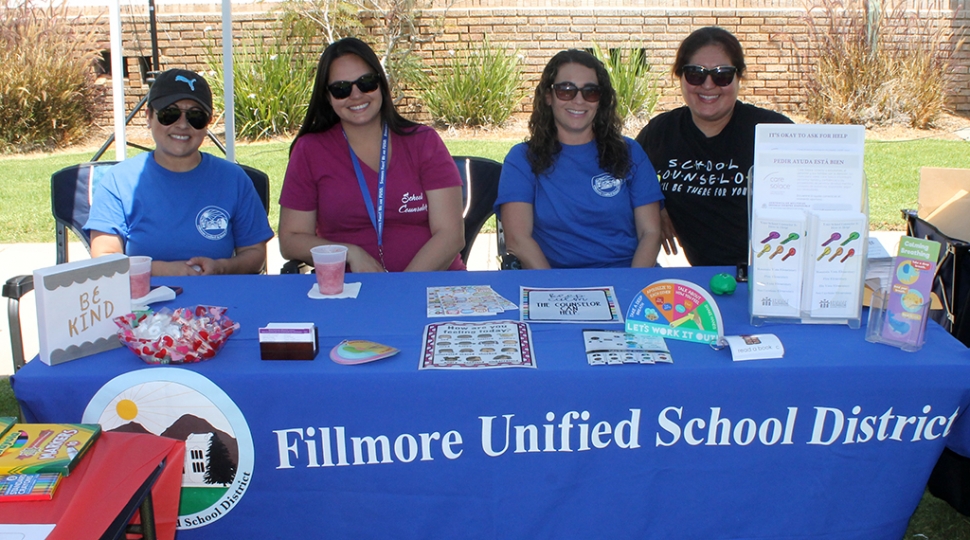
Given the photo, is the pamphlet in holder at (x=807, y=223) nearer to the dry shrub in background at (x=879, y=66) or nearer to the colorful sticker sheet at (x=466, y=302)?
the colorful sticker sheet at (x=466, y=302)

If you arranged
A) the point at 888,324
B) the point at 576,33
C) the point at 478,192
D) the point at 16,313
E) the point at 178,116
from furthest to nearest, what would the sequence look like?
1. the point at 576,33
2. the point at 478,192
3. the point at 178,116
4. the point at 16,313
5. the point at 888,324

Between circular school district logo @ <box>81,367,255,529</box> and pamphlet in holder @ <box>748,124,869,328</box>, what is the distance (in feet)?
4.16

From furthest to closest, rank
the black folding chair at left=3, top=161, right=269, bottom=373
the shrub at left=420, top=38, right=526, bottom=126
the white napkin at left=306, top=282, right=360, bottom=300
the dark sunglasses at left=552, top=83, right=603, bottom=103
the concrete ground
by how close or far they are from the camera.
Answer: the shrub at left=420, top=38, right=526, bottom=126
the concrete ground
the black folding chair at left=3, top=161, right=269, bottom=373
the dark sunglasses at left=552, top=83, right=603, bottom=103
the white napkin at left=306, top=282, right=360, bottom=300

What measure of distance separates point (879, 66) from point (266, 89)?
307 inches

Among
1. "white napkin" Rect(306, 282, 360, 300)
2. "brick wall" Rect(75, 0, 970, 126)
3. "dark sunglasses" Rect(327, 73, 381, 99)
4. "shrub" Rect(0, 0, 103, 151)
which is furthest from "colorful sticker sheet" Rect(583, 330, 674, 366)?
"shrub" Rect(0, 0, 103, 151)

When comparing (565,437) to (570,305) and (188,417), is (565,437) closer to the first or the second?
(570,305)

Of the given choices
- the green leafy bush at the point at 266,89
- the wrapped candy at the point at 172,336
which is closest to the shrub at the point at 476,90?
the green leafy bush at the point at 266,89

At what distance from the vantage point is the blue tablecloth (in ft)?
5.29

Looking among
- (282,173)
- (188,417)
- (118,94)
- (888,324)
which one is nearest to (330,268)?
(188,417)

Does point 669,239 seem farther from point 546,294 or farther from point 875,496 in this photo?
point 875,496

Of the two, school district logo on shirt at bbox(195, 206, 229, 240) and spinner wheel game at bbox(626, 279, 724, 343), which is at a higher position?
school district logo on shirt at bbox(195, 206, 229, 240)

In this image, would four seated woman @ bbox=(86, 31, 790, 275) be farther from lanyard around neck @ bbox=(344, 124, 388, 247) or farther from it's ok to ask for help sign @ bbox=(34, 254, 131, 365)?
it's ok to ask for help sign @ bbox=(34, 254, 131, 365)

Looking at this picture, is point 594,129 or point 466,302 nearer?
point 466,302

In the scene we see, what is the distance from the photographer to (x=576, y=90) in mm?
Answer: 2688
